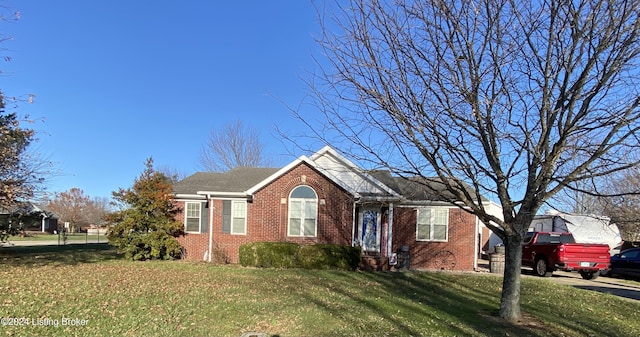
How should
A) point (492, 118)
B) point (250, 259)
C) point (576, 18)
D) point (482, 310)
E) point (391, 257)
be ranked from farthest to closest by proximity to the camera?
point (391, 257) → point (250, 259) → point (482, 310) → point (492, 118) → point (576, 18)

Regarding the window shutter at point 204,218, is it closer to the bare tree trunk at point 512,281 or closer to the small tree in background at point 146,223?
the small tree in background at point 146,223

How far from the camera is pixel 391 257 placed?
1750cm

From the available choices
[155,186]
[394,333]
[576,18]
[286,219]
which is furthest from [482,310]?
[155,186]

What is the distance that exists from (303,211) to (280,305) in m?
9.06

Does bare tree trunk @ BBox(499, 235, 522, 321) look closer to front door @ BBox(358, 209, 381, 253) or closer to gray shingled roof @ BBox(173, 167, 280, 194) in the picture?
front door @ BBox(358, 209, 381, 253)

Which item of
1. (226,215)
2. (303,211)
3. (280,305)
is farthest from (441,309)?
(226,215)

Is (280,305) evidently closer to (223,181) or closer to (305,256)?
(305,256)

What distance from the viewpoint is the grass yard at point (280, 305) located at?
6984 millimetres

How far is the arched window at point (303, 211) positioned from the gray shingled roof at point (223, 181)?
2421mm

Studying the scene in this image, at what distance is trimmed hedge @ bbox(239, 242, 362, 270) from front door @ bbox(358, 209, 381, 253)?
7.13ft

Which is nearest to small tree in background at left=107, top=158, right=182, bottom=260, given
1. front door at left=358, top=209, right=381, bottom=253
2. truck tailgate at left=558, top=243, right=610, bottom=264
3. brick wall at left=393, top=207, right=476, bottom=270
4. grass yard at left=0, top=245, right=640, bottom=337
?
grass yard at left=0, top=245, right=640, bottom=337

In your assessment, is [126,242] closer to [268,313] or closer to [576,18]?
[268,313]

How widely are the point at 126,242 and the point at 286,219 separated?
6.32m

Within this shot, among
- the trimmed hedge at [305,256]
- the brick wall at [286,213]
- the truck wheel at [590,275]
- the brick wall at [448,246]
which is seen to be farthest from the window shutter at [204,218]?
the truck wheel at [590,275]
